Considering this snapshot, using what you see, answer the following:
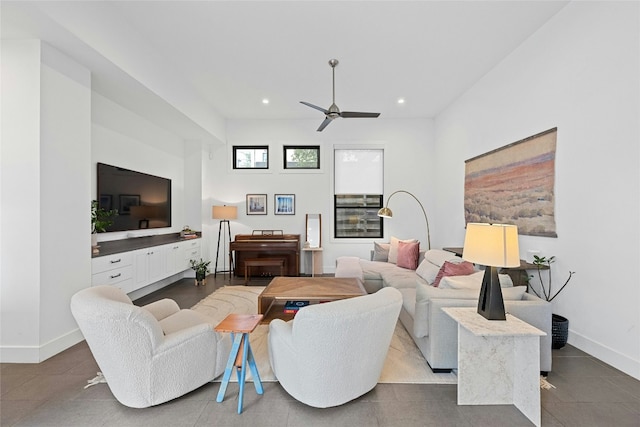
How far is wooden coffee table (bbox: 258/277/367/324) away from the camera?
10.3ft

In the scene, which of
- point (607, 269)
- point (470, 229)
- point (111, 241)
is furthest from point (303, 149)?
point (607, 269)

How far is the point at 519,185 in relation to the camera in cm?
360

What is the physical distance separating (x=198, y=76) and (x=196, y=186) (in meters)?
2.30

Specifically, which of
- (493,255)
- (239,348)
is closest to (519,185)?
(493,255)

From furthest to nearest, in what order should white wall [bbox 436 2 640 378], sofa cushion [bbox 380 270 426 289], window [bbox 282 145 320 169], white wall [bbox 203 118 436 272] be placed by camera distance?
1. window [bbox 282 145 320 169]
2. white wall [bbox 203 118 436 272]
3. sofa cushion [bbox 380 270 426 289]
4. white wall [bbox 436 2 640 378]

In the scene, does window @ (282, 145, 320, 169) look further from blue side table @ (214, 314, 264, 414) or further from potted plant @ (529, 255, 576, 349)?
blue side table @ (214, 314, 264, 414)

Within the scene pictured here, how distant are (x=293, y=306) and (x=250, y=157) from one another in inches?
159

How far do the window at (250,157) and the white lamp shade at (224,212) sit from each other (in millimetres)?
1015

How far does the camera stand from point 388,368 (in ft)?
7.94

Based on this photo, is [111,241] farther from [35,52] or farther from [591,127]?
[591,127]

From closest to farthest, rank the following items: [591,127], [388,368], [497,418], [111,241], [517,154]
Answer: [497,418] → [388,368] → [591,127] → [517,154] → [111,241]

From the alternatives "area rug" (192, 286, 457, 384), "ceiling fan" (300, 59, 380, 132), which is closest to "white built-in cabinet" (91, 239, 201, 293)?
"area rug" (192, 286, 457, 384)

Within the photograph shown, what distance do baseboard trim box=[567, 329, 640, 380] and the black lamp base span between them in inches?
50.5

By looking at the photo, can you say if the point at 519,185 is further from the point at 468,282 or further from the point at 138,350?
the point at 138,350
